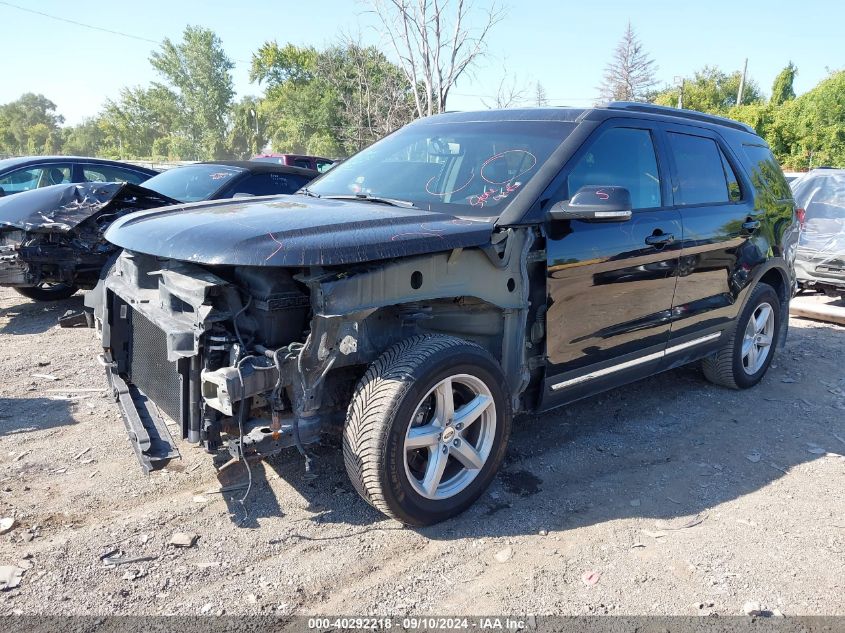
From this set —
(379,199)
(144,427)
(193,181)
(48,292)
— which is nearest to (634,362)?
(379,199)

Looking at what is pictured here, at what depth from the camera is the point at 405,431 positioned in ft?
9.50

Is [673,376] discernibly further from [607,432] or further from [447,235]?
[447,235]

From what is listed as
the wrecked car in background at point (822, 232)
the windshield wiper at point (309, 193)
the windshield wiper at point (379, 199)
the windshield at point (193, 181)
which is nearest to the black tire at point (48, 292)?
the windshield at point (193, 181)

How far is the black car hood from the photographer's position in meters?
2.59

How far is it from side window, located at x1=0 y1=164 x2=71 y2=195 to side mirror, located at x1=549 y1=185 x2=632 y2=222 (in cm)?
744

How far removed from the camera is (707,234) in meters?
4.42

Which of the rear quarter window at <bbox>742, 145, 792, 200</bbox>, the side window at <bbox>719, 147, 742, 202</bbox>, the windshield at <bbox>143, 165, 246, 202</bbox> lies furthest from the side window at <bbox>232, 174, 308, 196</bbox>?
the rear quarter window at <bbox>742, 145, 792, 200</bbox>

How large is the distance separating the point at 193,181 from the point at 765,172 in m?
6.06

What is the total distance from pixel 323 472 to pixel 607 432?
199 centimetres

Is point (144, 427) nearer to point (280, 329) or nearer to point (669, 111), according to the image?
point (280, 329)

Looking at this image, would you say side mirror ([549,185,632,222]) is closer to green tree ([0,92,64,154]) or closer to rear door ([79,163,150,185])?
rear door ([79,163,150,185])

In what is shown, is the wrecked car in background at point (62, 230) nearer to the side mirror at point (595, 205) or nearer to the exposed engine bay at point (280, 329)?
the exposed engine bay at point (280, 329)

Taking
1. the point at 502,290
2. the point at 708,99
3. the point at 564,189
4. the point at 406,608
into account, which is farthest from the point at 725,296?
the point at 708,99

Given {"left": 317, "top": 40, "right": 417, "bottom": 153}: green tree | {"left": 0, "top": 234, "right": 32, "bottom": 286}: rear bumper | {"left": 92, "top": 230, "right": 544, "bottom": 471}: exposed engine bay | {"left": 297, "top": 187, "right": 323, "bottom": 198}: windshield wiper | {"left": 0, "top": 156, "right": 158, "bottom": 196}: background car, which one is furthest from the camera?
{"left": 317, "top": 40, "right": 417, "bottom": 153}: green tree
